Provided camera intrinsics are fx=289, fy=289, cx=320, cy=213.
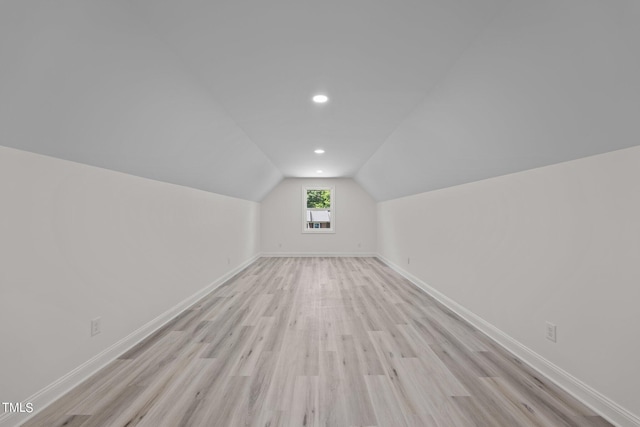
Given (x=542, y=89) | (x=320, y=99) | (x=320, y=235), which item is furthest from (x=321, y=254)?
(x=542, y=89)

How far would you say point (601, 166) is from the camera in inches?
72.4

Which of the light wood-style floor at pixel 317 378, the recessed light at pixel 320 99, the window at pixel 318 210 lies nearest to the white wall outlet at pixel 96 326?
the light wood-style floor at pixel 317 378

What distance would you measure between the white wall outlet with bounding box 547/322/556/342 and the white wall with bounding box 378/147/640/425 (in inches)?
1.6

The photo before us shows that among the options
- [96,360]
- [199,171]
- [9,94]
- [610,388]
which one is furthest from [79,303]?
[610,388]

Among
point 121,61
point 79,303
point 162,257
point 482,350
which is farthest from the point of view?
point 162,257

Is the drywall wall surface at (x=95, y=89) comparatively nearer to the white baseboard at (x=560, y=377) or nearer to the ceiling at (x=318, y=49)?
the ceiling at (x=318, y=49)

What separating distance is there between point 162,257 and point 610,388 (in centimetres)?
400

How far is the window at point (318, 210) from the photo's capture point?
8883 mm

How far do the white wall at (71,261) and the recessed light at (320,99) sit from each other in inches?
77.2

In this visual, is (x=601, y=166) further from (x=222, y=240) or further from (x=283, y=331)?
(x=222, y=240)

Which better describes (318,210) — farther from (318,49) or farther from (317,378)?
(318,49)

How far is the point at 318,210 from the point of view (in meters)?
9.09

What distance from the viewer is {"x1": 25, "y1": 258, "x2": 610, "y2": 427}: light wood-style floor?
1779 mm

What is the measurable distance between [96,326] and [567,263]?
143 inches
